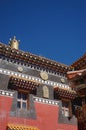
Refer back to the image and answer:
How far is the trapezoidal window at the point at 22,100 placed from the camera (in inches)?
650

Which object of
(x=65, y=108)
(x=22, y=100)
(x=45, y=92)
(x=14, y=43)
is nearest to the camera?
(x=22, y=100)

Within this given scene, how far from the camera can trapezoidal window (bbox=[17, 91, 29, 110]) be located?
16.5 meters

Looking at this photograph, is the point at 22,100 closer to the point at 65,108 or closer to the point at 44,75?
the point at 44,75

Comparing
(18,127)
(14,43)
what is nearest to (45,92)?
(18,127)

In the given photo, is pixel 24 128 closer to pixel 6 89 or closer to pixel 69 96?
pixel 6 89

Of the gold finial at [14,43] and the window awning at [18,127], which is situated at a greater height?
the gold finial at [14,43]

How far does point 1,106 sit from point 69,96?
619 cm

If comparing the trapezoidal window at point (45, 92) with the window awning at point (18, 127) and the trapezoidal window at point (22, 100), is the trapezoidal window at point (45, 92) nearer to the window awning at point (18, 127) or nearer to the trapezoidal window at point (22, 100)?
the trapezoidal window at point (22, 100)

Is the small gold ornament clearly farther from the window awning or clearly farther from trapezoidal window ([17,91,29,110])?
the window awning

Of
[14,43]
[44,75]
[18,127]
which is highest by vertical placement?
[14,43]

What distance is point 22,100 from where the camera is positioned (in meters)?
16.8

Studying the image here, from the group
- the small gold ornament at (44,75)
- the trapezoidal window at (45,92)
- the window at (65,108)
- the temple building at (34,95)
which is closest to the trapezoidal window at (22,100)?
the temple building at (34,95)

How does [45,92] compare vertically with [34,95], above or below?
above

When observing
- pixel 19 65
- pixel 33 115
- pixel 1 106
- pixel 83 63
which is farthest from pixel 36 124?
pixel 83 63
